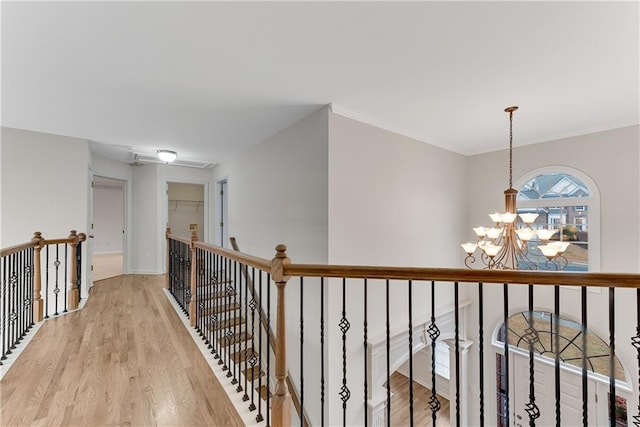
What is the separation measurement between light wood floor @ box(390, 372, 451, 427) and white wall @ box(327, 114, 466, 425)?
213cm

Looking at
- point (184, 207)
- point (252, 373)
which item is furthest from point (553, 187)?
point (184, 207)

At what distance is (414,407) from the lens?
5086 millimetres

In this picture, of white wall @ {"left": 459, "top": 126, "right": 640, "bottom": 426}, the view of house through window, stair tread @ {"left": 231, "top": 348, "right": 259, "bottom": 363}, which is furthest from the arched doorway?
stair tread @ {"left": 231, "top": 348, "right": 259, "bottom": 363}

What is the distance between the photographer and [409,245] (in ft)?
12.2

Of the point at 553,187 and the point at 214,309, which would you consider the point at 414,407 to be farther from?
the point at 214,309

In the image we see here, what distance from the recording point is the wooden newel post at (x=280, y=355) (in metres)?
1.49

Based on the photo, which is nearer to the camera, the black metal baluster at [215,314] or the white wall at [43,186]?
the black metal baluster at [215,314]

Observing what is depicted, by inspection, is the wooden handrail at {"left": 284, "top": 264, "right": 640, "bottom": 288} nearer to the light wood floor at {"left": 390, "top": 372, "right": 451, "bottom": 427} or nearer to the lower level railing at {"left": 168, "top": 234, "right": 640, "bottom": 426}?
the lower level railing at {"left": 168, "top": 234, "right": 640, "bottom": 426}

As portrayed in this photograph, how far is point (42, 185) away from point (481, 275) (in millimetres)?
5121

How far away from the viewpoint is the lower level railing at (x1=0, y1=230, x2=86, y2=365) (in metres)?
2.39

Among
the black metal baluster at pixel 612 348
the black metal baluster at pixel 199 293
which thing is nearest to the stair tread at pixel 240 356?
the black metal baluster at pixel 199 293

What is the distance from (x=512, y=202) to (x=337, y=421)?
283 centimetres

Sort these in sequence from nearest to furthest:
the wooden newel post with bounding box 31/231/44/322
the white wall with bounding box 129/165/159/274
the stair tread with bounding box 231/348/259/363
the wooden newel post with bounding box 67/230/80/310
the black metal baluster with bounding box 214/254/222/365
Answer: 1. the stair tread with bounding box 231/348/259/363
2. the black metal baluster with bounding box 214/254/222/365
3. the wooden newel post with bounding box 31/231/44/322
4. the wooden newel post with bounding box 67/230/80/310
5. the white wall with bounding box 129/165/159/274

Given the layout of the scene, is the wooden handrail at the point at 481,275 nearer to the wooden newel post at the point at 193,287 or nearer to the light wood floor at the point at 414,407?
the wooden newel post at the point at 193,287
